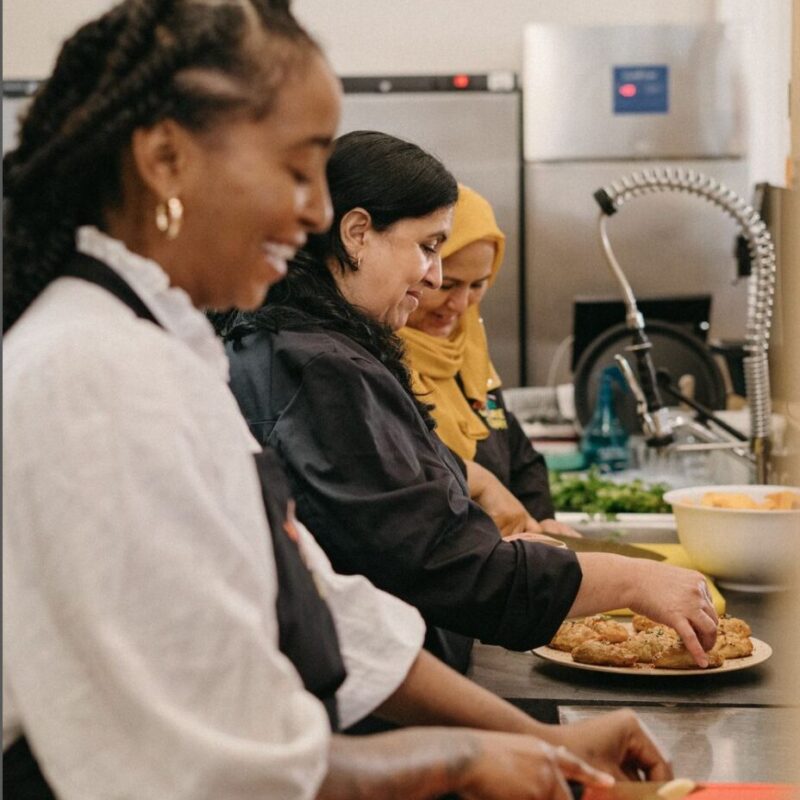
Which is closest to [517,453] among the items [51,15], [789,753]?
[789,753]

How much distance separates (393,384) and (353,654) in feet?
1.45

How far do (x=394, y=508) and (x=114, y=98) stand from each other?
2.29ft

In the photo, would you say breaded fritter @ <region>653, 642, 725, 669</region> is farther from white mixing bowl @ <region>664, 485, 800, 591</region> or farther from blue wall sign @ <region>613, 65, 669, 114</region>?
blue wall sign @ <region>613, 65, 669, 114</region>

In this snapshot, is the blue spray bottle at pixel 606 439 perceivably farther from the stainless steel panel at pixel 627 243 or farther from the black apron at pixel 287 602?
the black apron at pixel 287 602

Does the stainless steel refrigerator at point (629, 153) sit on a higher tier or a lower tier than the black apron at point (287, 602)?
higher

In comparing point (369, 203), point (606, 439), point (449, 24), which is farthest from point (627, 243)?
point (369, 203)

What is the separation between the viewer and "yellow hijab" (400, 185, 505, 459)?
2232 mm

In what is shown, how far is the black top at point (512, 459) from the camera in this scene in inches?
101

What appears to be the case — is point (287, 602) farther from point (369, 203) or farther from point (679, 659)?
point (369, 203)

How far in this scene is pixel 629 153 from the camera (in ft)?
15.5

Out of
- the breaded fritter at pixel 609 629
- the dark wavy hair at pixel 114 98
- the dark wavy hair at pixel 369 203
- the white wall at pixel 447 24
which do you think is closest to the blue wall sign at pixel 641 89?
the white wall at pixel 447 24

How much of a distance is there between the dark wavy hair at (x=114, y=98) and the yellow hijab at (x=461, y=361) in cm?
125

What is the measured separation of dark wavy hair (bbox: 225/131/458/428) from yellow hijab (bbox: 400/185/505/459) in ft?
1.45

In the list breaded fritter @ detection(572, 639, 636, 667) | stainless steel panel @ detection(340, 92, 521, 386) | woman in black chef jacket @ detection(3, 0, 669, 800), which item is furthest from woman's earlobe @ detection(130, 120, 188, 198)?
stainless steel panel @ detection(340, 92, 521, 386)
